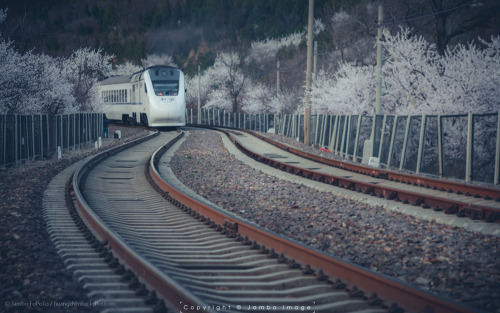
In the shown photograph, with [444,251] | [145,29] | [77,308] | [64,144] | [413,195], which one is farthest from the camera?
[145,29]

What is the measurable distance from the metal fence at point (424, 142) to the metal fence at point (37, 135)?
1314 centimetres

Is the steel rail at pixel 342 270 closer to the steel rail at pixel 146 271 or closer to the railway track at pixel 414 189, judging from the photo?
the steel rail at pixel 146 271

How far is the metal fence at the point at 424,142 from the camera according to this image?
16.0 m

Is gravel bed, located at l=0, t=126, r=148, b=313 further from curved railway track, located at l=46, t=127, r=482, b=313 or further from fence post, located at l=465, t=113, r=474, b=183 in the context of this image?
fence post, located at l=465, t=113, r=474, b=183

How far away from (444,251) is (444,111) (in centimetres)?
1880

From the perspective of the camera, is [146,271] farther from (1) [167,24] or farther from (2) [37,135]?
(1) [167,24]

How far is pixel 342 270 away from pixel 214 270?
4.67ft

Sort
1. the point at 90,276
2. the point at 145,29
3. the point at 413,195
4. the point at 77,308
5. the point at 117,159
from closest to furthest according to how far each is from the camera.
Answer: the point at 77,308 < the point at 90,276 < the point at 413,195 < the point at 117,159 < the point at 145,29

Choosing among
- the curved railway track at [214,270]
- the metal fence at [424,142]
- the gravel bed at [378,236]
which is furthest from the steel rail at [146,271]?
the metal fence at [424,142]

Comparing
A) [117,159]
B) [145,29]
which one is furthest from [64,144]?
[145,29]

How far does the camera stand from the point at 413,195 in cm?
994

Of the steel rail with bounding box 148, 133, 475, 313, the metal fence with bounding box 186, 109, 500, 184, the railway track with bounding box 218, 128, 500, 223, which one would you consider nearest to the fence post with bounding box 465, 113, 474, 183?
the metal fence with bounding box 186, 109, 500, 184

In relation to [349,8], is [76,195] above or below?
below

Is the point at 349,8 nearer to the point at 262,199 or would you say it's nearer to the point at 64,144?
the point at 64,144
